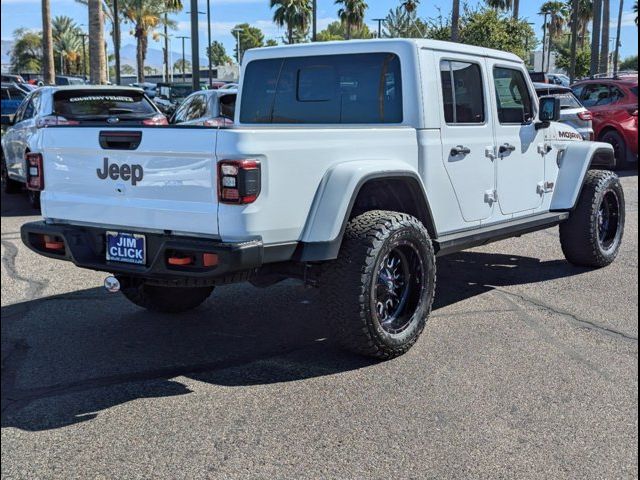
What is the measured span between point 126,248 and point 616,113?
12.2 metres

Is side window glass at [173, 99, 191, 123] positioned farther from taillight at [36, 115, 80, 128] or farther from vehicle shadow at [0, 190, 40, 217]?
taillight at [36, 115, 80, 128]

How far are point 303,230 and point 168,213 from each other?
2.41 feet

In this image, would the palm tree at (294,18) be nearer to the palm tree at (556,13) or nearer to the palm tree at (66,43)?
the palm tree at (556,13)

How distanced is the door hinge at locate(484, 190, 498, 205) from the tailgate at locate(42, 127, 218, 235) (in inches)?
92.2

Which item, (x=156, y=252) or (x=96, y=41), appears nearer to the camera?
(x=156, y=252)

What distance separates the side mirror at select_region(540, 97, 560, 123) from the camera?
236 inches

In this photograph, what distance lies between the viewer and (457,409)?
3.79 m

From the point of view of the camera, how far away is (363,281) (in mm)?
4234

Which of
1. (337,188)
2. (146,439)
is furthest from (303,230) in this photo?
(146,439)

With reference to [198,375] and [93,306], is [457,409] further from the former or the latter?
[93,306]

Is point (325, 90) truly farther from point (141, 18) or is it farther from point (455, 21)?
point (141, 18)

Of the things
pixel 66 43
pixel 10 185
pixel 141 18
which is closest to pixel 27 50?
pixel 66 43

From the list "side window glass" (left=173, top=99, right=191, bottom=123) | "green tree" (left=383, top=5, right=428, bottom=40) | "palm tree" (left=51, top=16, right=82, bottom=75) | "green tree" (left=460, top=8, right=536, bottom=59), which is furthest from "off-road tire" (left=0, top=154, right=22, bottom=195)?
"palm tree" (left=51, top=16, right=82, bottom=75)

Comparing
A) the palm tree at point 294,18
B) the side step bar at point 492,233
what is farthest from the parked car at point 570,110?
the side step bar at point 492,233
